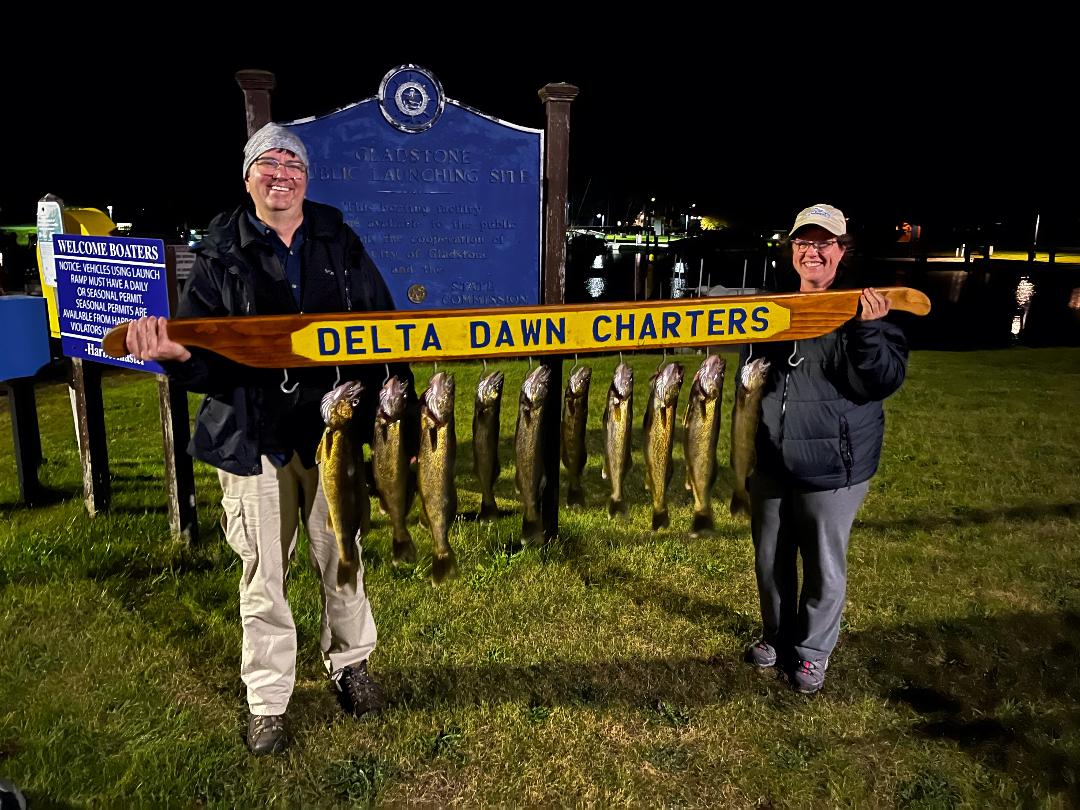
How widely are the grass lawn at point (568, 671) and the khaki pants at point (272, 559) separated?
0.43 metres

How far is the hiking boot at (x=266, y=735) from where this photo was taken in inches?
154

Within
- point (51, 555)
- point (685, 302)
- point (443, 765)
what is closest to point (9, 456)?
point (51, 555)

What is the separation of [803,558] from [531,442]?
1.78m

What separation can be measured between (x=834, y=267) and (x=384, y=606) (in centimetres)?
376

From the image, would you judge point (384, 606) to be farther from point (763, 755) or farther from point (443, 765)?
point (763, 755)

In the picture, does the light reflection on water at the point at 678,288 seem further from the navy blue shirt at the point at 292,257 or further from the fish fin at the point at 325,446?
the fish fin at the point at 325,446

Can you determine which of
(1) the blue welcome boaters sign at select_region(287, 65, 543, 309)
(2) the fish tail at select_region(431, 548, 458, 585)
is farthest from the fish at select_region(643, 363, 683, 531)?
(1) the blue welcome boaters sign at select_region(287, 65, 543, 309)

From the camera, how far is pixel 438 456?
3.54 metres

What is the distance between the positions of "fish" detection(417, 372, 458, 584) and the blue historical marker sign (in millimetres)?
2852

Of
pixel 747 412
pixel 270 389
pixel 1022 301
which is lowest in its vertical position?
pixel 1022 301

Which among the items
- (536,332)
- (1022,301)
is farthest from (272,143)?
(1022,301)

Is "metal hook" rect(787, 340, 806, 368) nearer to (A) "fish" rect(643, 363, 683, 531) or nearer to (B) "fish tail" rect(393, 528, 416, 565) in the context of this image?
(A) "fish" rect(643, 363, 683, 531)

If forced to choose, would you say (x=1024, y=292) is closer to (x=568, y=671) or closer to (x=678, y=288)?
(x=678, y=288)

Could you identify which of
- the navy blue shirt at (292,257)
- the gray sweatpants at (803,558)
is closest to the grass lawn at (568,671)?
the gray sweatpants at (803,558)
